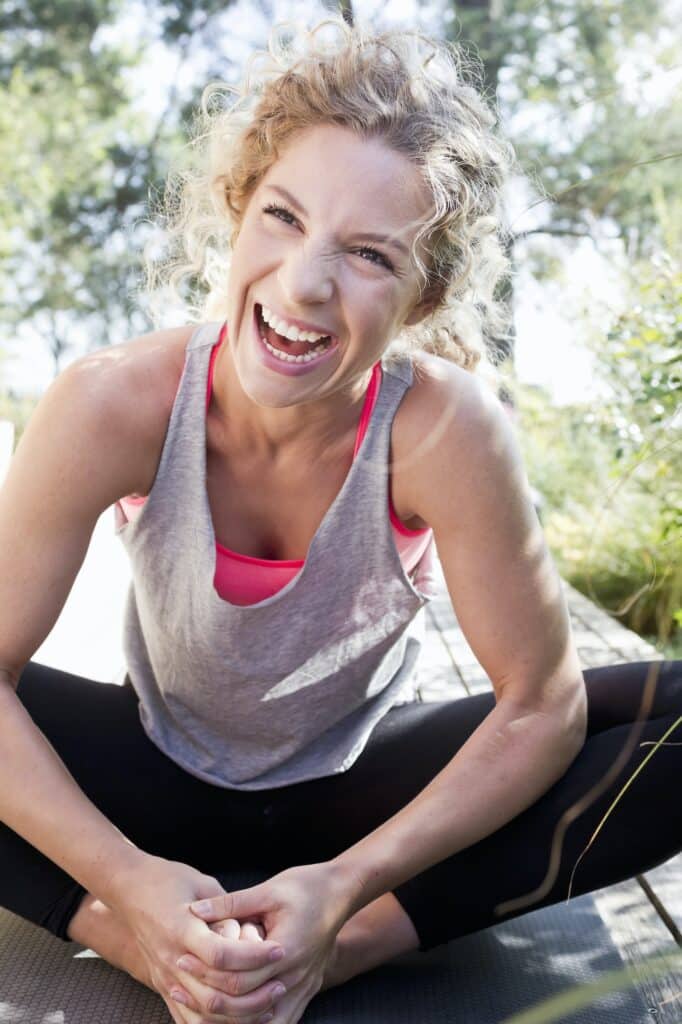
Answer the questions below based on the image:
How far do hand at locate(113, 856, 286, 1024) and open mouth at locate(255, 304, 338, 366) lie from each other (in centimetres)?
A: 71

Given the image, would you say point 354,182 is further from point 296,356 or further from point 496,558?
point 496,558

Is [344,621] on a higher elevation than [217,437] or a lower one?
lower

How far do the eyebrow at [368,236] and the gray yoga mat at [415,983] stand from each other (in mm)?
1058

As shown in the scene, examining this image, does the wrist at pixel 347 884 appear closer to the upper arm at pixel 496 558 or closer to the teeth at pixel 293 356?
the upper arm at pixel 496 558

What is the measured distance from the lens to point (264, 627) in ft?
5.75

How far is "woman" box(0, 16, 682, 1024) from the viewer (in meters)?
1.58

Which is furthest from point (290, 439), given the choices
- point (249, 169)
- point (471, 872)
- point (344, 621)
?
point (471, 872)

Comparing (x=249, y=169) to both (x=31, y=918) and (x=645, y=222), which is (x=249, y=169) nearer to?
(x=31, y=918)

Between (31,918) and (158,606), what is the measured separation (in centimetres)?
49

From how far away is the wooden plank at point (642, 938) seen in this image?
162cm

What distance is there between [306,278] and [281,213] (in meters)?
0.15

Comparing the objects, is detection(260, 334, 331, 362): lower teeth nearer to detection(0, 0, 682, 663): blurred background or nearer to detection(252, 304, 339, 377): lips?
detection(252, 304, 339, 377): lips

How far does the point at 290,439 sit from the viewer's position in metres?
1.81

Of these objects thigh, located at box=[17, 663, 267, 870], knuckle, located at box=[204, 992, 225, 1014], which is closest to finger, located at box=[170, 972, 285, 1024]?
knuckle, located at box=[204, 992, 225, 1014]
